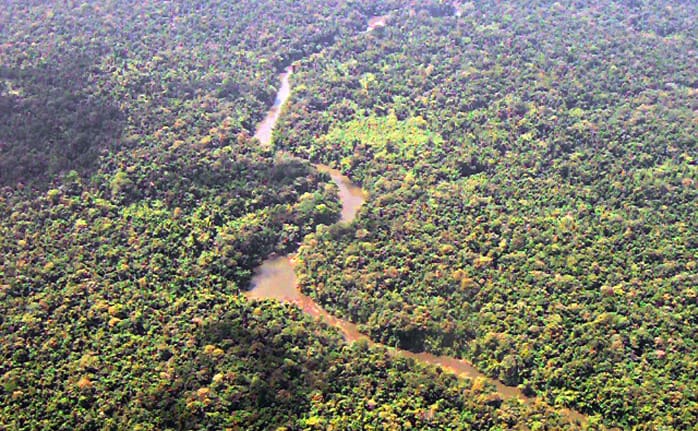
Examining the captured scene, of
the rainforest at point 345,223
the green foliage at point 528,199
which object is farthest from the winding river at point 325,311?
the green foliage at point 528,199

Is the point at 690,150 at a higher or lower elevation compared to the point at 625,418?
higher

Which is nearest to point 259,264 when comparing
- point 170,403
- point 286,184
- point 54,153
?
point 286,184

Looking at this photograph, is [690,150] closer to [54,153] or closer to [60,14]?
[54,153]

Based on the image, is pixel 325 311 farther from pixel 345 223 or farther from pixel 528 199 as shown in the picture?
pixel 528 199

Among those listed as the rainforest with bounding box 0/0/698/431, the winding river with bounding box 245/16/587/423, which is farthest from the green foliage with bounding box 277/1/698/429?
the winding river with bounding box 245/16/587/423

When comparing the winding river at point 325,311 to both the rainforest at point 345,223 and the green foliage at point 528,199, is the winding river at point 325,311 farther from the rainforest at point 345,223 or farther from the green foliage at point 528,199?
the green foliage at point 528,199

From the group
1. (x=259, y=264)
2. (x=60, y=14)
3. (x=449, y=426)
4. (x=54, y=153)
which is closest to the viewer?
(x=449, y=426)
